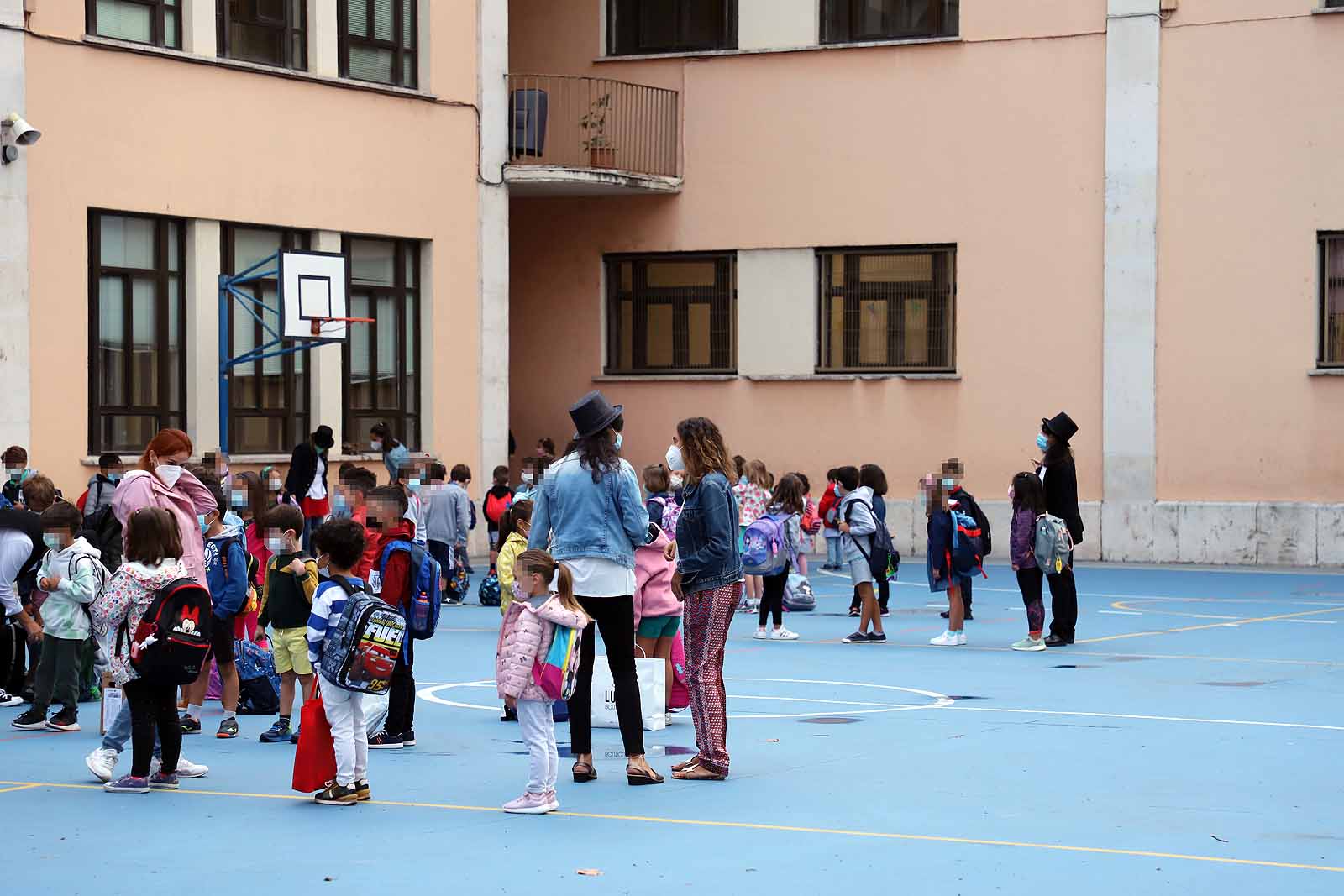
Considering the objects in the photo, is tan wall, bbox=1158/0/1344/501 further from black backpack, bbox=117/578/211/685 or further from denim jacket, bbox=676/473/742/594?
black backpack, bbox=117/578/211/685

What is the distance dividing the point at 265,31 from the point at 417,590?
52.5 feet

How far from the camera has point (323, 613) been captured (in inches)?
375

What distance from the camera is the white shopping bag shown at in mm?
11734

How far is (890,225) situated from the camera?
29500mm

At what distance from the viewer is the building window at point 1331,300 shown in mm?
27406

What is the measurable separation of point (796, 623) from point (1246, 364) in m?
10.8

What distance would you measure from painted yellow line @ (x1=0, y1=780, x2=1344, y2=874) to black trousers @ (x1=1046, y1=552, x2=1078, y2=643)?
866 centimetres

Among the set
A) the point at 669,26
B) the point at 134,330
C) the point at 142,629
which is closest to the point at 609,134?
the point at 669,26

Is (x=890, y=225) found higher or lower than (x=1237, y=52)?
lower

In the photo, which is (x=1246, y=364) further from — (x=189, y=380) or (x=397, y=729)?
(x=397, y=729)

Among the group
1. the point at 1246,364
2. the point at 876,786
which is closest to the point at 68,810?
the point at 876,786

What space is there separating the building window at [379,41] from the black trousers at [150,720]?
58.5 ft

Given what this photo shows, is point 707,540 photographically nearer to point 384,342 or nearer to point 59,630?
point 59,630

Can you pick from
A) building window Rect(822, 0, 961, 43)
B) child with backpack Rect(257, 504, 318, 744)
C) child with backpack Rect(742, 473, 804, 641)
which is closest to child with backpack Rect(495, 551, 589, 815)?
child with backpack Rect(257, 504, 318, 744)
